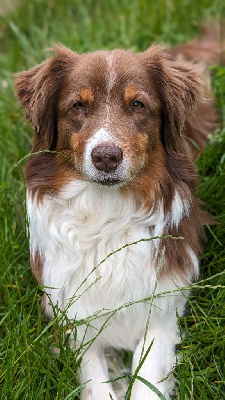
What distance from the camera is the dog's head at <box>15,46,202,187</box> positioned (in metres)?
3.53

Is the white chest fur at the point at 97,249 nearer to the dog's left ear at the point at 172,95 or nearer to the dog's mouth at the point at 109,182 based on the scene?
the dog's mouth at the point at 109,182

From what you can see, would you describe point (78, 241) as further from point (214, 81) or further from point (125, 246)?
point (214, 81)

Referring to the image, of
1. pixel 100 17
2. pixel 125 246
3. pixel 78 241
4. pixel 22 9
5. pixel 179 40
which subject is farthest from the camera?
pixel 22 9

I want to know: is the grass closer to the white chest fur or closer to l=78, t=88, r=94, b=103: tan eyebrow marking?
the white chest fur

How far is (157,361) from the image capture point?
148 inches

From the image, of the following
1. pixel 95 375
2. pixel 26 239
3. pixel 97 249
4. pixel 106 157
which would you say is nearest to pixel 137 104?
pixel 106 157

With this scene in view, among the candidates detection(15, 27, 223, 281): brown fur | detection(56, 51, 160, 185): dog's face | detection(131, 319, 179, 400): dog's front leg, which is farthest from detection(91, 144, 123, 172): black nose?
detection(131, 319, 179, 400): dog's front leg

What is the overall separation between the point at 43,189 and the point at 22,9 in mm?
4701

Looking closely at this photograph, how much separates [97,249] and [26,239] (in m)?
0.85

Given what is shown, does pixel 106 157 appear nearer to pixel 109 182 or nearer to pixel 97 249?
pixel 109 182

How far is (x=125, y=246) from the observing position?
3.55 m

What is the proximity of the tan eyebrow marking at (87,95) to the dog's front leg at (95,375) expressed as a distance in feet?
5.09

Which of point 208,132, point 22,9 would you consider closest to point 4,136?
point 208,132

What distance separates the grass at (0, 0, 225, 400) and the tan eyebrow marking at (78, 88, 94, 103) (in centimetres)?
88
